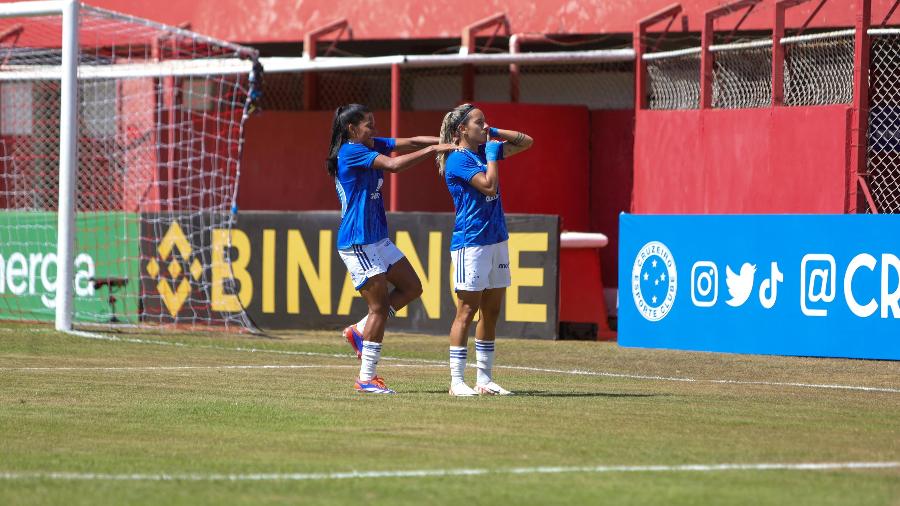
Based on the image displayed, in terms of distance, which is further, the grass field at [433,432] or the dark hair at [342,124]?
the dark hair at [342,124]

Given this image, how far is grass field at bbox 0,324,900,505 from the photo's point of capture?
6984mm

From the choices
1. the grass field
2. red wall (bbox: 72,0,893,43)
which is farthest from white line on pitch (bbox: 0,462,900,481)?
red wall (bbox: 72,0,893,43)

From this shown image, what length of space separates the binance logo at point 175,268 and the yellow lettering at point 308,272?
119 centimetres

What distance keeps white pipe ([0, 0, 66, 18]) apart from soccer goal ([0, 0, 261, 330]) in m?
0.02

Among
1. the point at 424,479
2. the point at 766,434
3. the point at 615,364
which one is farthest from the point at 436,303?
the point at 424,479

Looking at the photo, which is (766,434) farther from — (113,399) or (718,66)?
(718,66)

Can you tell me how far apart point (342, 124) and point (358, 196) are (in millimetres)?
524

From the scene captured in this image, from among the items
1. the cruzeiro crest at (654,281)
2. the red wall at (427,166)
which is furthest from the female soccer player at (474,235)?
the red wall at (427,166)

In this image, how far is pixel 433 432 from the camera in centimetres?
899

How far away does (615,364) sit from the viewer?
1509cm

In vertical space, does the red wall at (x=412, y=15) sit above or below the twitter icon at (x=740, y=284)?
above

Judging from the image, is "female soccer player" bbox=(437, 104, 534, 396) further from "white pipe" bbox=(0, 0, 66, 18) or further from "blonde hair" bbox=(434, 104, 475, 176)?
"white pipe" bbox=(0, 0, 66, 18)

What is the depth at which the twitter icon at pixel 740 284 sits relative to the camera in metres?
16.3

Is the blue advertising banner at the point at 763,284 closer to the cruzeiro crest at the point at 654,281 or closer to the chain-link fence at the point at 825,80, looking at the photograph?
the cruzeiro crest at the point at 654,281
